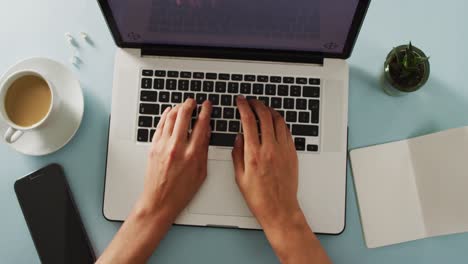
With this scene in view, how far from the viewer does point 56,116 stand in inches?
29.5

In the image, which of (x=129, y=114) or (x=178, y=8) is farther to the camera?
(x=129, y=114)

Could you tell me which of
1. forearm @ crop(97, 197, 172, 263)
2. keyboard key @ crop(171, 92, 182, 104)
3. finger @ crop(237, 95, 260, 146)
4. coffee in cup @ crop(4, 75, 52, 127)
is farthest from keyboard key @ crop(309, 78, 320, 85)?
coffee in cup @ crop(4, 75, 52, 127)

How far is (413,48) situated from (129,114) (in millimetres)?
476

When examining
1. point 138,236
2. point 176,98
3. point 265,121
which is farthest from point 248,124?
point 138,236

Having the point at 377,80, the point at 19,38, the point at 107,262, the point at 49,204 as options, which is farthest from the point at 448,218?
the point at 19,38

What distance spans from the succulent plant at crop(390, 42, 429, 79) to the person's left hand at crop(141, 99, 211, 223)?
0.31m

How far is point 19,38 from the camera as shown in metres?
0.80

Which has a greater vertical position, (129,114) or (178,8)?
(178,8)

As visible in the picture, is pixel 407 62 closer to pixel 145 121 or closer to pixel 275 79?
pixel 275 79

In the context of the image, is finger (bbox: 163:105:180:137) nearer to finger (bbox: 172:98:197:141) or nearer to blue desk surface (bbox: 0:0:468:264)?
finger (bbox: 172:98:197:141)

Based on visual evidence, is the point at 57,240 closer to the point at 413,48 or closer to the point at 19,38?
the point at 19,38

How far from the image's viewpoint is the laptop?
2.39 ft

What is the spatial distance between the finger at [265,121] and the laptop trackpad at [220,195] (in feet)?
0.25

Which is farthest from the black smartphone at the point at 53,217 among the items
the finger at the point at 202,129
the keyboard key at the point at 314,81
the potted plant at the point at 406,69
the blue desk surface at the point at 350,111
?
the potted plant at the point at 406,69
